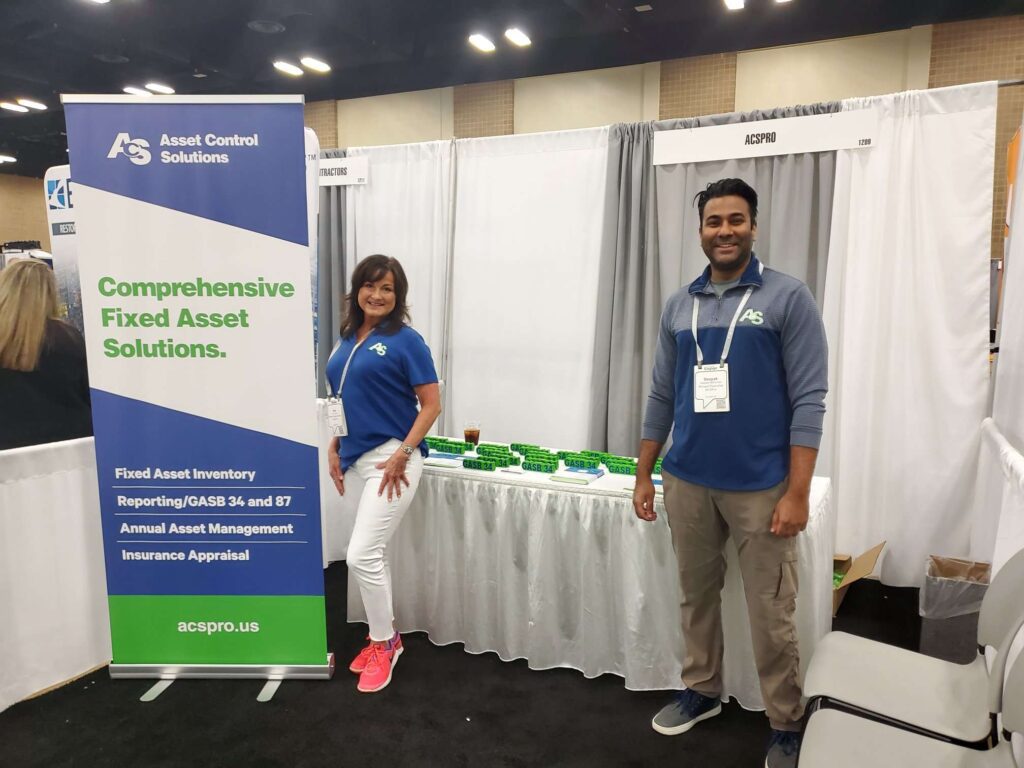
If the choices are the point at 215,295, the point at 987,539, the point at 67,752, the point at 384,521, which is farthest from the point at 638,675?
the point at 215,295

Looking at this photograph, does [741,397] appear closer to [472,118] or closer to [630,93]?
[630,93]

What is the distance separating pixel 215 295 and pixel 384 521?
0.90m

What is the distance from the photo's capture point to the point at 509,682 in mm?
2195

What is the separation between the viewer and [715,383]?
65.7 inches

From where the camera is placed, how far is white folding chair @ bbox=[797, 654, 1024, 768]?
1.11 meters

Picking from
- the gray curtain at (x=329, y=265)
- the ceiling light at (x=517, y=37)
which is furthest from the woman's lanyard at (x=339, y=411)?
the ceiling light at (x=517, y=37)

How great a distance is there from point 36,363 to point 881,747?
253 cm

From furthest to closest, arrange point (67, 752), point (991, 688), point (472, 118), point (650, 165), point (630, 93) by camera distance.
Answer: point (472, 118) → point (630, 93) → point (650, 165) → point (67, 752) → point (991, 688)

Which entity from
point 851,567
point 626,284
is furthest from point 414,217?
point 851,567

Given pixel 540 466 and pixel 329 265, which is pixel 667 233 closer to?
pixel 540 466

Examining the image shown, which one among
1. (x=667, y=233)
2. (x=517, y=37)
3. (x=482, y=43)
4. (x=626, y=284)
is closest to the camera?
(x=667, y=233)

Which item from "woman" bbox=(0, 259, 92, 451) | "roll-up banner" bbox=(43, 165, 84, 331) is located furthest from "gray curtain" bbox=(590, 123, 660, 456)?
"roll-up banner" bbox=(43, 165, 84, 331)

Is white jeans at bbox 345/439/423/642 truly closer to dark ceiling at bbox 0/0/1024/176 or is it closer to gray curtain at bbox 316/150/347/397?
gray curtain at bbox 316/150/347/397

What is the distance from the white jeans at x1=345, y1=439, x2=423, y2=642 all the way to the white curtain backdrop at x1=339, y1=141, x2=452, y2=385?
1692 millimetres
